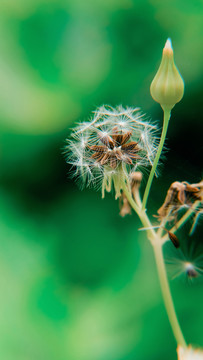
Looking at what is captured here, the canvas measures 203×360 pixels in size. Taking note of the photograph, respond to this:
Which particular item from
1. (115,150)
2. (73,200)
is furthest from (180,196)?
(73,200)

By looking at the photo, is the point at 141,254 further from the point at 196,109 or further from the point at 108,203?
the point at 196,109

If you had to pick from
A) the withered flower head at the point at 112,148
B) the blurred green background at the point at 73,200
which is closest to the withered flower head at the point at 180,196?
the withered flower head at the point at 112,148

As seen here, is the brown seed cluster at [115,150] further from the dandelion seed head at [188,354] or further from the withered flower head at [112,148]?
the dandelion seed head at [188,354]

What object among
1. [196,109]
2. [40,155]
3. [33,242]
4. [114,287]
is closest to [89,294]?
[114,287]

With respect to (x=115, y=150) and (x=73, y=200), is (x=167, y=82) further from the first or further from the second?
(x=73, y=200)

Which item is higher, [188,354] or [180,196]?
[180,196]

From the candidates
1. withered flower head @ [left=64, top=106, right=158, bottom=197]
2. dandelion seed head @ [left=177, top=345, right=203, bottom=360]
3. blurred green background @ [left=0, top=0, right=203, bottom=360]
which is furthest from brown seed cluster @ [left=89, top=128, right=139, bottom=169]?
blurred green background @ [left=0, top=0, right=203, bottom=360]
